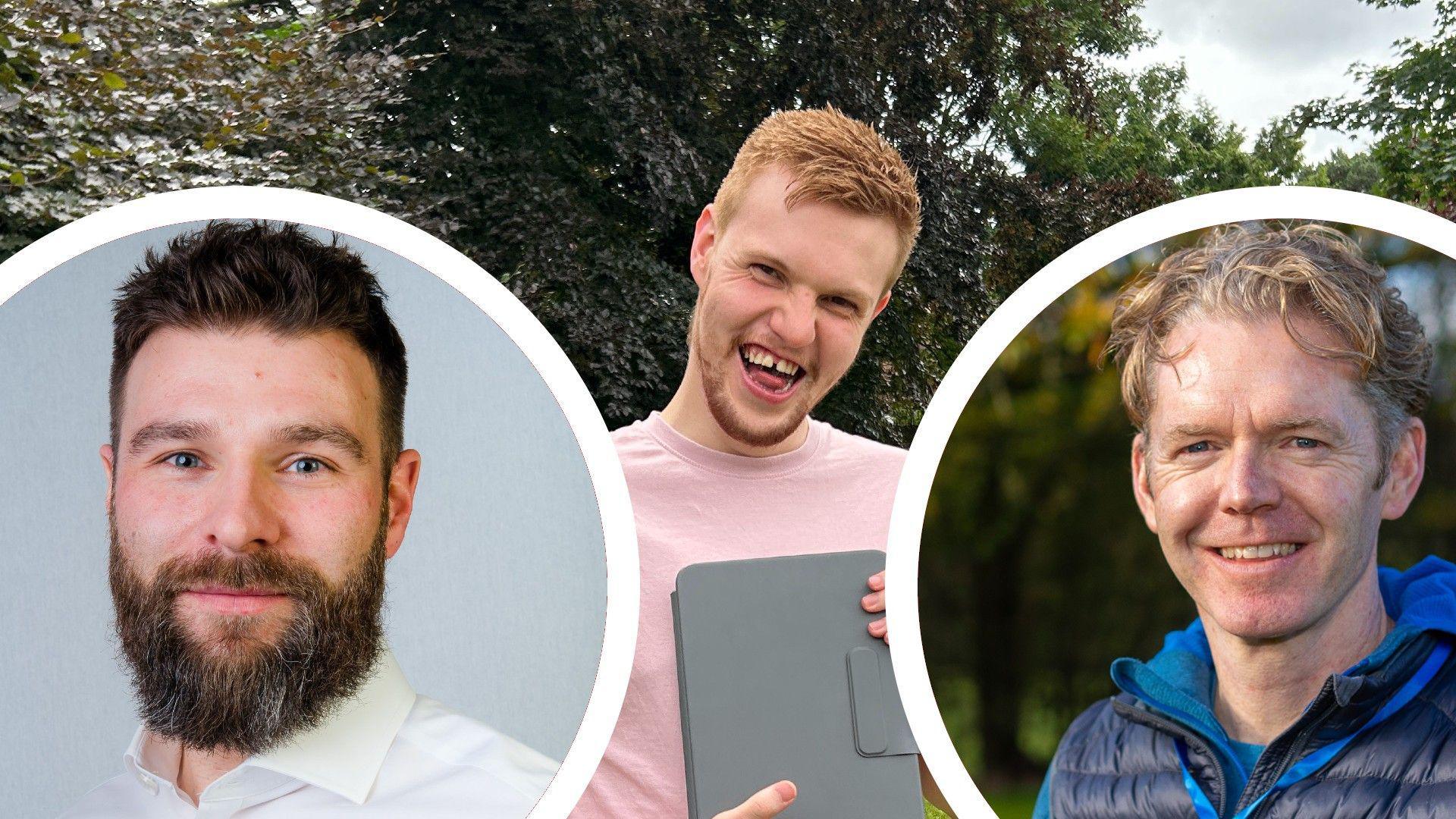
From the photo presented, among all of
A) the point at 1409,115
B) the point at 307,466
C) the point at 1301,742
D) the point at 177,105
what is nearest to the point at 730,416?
the point at 307,466

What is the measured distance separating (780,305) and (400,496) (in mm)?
607

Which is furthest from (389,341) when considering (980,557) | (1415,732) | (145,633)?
(1415,732)

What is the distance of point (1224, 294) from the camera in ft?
4.50

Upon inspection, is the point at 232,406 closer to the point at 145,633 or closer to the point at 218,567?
the point at 218,567

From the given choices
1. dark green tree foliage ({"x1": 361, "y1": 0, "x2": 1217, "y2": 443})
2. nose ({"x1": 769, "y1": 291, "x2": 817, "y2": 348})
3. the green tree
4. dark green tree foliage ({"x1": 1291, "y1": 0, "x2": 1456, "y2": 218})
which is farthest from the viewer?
dark green tree foliage ({"x1": 1291, "y1": 0, "x2": 1456, "y2": 218})

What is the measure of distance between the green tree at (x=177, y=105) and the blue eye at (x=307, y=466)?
368 centimetres

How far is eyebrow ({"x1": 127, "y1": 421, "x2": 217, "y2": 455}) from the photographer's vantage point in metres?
1.44

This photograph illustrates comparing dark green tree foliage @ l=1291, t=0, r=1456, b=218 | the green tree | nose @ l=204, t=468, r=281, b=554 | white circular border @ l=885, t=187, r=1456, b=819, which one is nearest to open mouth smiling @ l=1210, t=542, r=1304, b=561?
white circular border @ l=885, t=187, r=1456, b=819

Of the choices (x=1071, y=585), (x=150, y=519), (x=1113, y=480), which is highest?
(x=1113, y=480)

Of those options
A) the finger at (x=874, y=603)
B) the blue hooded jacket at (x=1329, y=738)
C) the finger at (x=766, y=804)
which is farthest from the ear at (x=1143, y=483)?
the finger at (x=766, y=804)

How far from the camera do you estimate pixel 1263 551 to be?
52.9 inches

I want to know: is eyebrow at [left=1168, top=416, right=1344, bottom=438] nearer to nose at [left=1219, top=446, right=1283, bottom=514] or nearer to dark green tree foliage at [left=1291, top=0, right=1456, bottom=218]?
nose at [left=1219, top=446, right=1283, bottom=514]

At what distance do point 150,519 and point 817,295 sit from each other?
93 centimetres

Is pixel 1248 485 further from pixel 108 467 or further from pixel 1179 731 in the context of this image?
pixel 108 467
